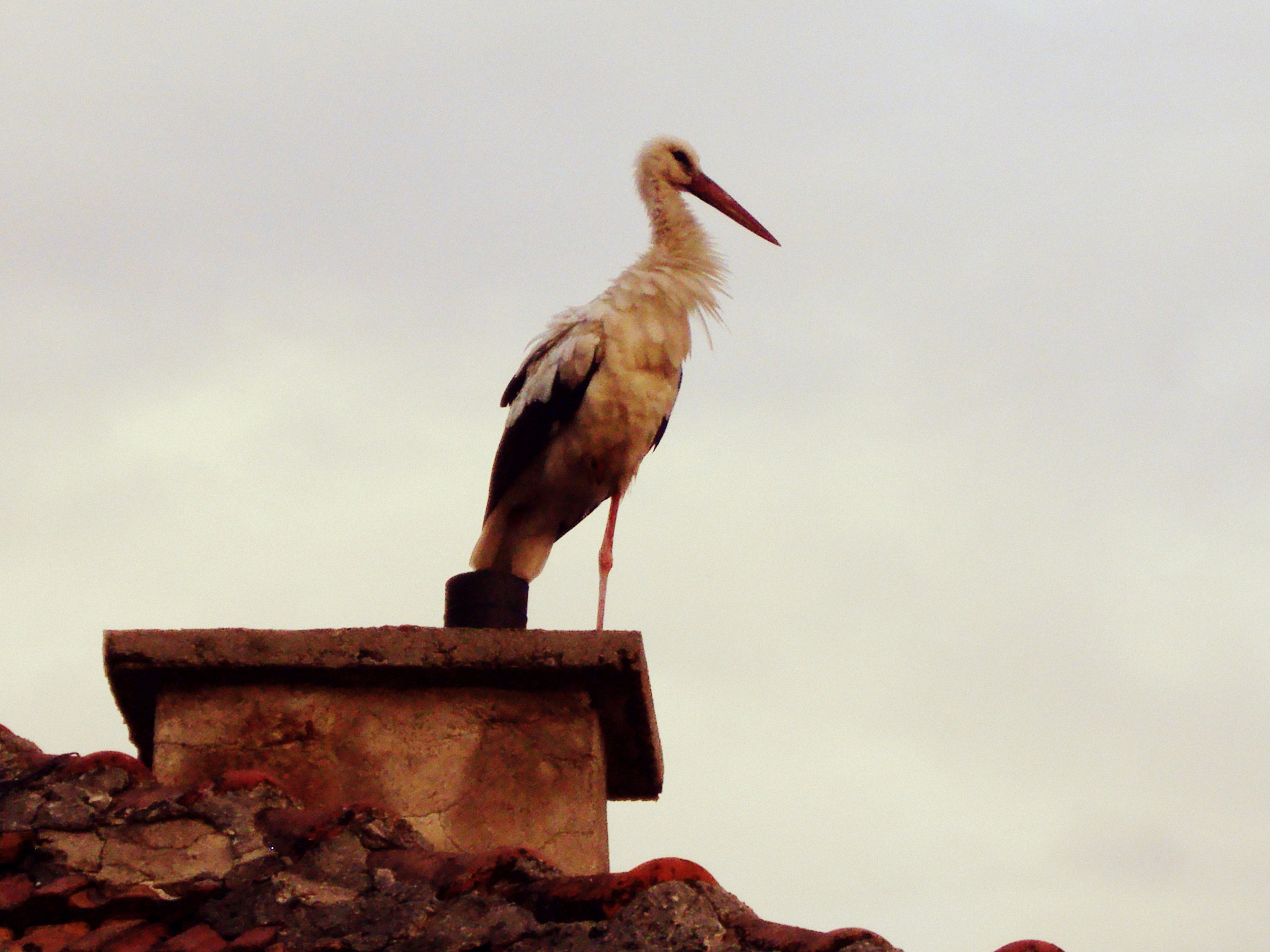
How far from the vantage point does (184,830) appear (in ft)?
11.3

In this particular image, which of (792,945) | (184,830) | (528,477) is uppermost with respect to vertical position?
(528,477)

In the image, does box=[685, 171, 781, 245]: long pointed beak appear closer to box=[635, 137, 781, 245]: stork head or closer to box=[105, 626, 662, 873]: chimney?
box=[635, 137, 781, 245]: stork head

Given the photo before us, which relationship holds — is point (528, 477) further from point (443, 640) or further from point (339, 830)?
point (339, 830)

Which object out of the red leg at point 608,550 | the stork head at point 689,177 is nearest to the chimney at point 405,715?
the red leg at point 608,550

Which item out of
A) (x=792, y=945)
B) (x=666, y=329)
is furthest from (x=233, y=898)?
(x=666, y=329)

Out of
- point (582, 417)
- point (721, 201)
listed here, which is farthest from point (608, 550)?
point (721, 201)

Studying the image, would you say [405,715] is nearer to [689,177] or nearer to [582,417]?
[582,417]

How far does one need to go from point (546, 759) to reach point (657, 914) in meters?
0.97

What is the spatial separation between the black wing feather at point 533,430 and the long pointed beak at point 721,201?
6.46 feet

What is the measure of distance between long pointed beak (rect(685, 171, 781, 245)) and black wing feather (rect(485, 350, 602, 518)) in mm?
1970

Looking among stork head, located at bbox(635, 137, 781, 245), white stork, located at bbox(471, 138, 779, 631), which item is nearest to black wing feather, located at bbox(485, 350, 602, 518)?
white stork, located at bbox(471, 138, 779, 631)

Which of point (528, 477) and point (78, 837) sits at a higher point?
point (528, 477)

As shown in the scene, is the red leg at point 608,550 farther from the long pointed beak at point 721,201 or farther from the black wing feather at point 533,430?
the long pointed beak at point 721,201

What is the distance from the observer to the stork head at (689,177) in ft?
25.5
